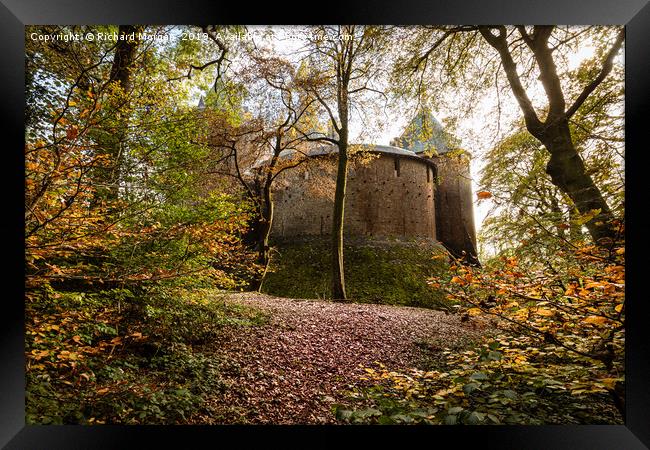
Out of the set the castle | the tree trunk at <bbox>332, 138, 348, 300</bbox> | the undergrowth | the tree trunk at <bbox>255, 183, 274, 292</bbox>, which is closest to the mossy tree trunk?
the castle

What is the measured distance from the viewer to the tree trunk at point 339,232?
17.1 feet

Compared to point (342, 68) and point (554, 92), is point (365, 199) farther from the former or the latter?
point (554, 92)

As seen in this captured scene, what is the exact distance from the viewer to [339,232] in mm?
5492

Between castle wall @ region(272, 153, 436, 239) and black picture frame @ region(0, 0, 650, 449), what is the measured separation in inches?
152

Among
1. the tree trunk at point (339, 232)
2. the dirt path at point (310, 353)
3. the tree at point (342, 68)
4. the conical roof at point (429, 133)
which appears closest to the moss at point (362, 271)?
the tree trunk at point (339, 232)

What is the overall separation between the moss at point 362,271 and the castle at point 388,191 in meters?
0.42

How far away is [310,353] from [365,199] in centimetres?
603

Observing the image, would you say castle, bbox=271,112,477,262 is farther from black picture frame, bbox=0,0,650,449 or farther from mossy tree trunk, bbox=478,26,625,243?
black picture frame, bbox=0,0,650,449

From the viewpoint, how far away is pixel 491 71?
9.77 feet

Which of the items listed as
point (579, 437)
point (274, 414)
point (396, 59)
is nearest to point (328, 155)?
point (396, 59)

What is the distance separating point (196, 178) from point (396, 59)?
2.46 metres

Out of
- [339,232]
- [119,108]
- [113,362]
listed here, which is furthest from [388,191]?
[113,362]

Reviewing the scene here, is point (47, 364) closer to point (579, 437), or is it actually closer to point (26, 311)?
point (26, 311)
